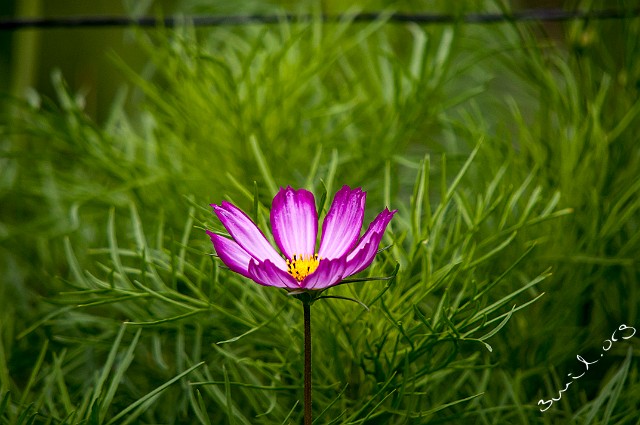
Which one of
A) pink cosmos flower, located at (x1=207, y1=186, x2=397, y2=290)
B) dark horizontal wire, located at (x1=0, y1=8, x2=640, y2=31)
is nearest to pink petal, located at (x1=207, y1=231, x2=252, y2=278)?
pink cosmos flower, located at (x1=207, y1=186, x2=397, y2=290)

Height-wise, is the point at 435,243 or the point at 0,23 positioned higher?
the point at 0,23

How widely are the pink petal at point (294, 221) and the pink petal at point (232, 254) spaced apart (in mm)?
14

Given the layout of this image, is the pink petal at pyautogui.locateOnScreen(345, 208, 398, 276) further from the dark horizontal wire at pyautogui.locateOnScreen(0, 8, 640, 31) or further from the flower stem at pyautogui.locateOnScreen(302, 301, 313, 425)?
the dark horizontal wire at pyautogui.locateOnScreen(0, 8, 640, 31)

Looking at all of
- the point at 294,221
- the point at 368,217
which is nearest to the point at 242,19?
the point at 368,217

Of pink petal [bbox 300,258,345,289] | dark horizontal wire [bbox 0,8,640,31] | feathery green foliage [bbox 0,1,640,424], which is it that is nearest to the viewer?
pink petal [bbox 300,258,345,289]

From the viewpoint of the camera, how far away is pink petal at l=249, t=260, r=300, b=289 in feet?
0.72

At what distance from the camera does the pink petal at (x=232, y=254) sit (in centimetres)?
23

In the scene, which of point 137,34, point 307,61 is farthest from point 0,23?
point 307,61

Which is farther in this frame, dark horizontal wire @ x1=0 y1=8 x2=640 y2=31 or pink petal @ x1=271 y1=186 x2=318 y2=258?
dark horizontal wire @ x1=0 y1=8 x2=640 y2=31

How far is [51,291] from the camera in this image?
454 mm

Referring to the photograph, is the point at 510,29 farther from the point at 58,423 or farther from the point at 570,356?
the point at 58,423

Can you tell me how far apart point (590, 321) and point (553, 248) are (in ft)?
0.19

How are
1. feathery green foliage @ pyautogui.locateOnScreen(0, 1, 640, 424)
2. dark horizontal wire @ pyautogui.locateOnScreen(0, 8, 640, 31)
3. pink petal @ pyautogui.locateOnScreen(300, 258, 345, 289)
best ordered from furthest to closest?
dark horizontal wire @ pyautogui.locateOnScreen(0, 8, 640, 31) < feathery green foliage @ pyautogui.locateOnScreen(0, 1, 640, 424) < pink petal @ pyautogui.locateOnScreen(300, 258, 345, 289)

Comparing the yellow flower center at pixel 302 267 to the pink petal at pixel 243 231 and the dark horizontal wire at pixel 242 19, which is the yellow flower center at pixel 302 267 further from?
the dark horizontal wire at pixel 242 19
